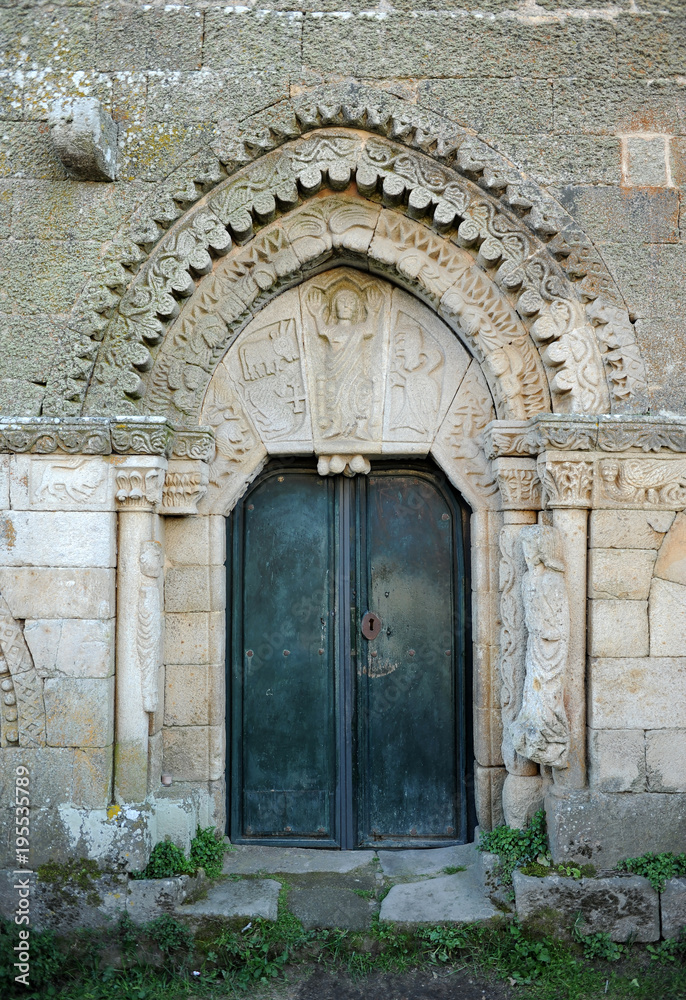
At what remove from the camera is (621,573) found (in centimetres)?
415

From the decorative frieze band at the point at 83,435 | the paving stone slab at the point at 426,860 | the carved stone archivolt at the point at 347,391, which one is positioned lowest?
the paving stone slab at the point at 426,860

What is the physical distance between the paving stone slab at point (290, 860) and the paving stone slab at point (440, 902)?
38 cm

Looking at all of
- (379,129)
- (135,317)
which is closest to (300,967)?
(135,317)

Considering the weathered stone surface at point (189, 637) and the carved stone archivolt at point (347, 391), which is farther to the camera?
the carved stone archivolt at point (347, 391)

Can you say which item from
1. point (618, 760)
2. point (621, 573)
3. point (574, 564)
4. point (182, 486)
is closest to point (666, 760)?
point (618, 760)

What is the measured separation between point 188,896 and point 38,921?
2.31 feet

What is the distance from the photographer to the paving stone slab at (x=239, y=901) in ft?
12.6

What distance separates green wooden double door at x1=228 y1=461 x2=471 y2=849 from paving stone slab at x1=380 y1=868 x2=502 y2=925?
0.54 m

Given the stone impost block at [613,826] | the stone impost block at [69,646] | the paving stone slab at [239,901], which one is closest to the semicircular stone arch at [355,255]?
the stone impost block at [69,646]

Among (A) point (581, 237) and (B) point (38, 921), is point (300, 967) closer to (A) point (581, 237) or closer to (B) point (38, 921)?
(B) point (38, 921)

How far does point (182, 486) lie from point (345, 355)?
119 centimetres

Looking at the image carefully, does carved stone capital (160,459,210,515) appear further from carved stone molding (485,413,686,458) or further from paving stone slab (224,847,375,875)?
paving stone slab (224,847,375,875)

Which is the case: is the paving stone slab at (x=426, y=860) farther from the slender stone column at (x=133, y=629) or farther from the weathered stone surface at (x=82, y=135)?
the weathered stone surface at (x=82, y=135)

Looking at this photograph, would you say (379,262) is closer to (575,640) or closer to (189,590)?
(189,590)
